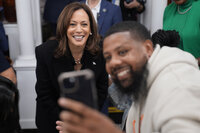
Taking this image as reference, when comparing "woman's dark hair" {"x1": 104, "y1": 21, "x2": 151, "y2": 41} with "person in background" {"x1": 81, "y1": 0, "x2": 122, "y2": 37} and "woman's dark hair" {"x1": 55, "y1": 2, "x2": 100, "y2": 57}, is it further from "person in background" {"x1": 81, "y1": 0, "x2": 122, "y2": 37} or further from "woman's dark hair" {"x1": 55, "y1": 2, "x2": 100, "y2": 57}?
"person in background" {"x1": 81, "y1": 0, "x2": 122, "y2": 37}

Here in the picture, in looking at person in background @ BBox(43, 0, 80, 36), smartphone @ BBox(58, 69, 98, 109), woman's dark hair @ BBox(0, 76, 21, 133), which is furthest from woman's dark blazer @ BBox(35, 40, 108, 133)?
person in background @ BBox(43, 0, 80, 36)

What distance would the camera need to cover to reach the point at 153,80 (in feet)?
3.96

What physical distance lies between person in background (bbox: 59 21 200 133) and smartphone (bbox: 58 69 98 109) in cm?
39

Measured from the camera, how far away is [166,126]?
97cm

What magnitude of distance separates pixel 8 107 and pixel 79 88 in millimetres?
354

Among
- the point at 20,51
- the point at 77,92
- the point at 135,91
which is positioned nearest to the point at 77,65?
the point at 135,91

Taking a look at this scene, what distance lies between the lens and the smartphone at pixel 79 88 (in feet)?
2.37

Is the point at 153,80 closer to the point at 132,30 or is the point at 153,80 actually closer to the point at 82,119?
the point at 132,30

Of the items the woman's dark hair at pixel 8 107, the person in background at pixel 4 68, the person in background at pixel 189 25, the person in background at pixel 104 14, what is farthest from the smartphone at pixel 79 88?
the person in background at pixel 104 14

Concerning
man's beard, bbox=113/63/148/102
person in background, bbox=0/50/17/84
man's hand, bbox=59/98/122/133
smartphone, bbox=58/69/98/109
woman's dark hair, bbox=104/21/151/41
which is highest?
woman's dark hair, bbox=104/21/151/41

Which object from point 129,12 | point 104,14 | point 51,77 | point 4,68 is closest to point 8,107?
point 51,77

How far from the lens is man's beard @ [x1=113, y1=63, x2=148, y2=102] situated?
1199 mm

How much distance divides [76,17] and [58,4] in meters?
1.92

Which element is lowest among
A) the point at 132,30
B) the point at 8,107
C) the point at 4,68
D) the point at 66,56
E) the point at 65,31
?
the point at 4,68
